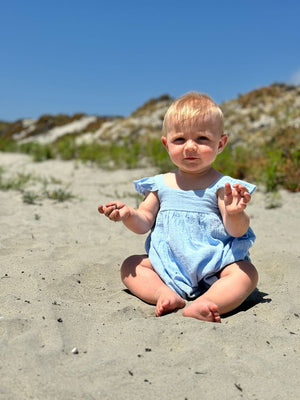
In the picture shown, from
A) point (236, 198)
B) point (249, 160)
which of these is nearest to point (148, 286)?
point (236, 198)

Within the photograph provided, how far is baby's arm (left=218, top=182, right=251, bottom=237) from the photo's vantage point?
7.61 feet

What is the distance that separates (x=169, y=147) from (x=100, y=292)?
0.98 m

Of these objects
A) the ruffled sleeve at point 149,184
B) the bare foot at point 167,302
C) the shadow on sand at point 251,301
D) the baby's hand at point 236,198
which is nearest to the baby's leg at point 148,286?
the bare foot at point 167,302

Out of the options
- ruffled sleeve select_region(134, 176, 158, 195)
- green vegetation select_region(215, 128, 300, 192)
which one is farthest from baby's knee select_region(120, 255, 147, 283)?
green vegetation select_region(215, 128, 300, 192)

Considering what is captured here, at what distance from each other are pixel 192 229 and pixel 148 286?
41 cm

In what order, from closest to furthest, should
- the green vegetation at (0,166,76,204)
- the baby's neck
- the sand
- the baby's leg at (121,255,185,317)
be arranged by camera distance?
the sand, the baby's leg at (121,255,185,317), the baby's neck, the green vegetation at (0,166,76,204)

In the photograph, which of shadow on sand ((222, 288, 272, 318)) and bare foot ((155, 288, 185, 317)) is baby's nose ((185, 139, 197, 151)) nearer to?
bare foot ((155, 288, 185, 317))

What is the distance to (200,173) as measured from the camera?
9.12 feet

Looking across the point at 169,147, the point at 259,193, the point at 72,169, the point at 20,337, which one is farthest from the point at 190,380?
the point at 72,169

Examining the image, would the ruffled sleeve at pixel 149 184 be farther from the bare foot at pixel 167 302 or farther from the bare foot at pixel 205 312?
the bare foot at pixel 205 312

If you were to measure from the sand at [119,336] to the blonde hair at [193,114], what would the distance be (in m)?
1.02

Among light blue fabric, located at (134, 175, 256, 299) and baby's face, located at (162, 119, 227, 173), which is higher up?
baby's face, located at (162, 119, 227, 173)

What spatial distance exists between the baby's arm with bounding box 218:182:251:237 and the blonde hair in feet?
1.36

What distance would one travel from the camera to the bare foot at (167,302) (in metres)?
2.39
